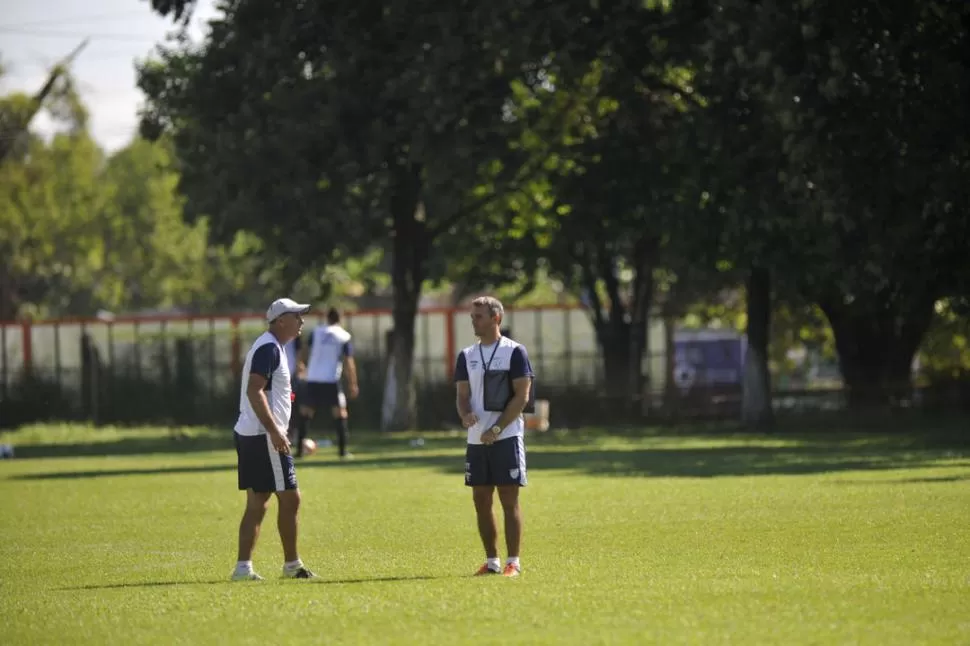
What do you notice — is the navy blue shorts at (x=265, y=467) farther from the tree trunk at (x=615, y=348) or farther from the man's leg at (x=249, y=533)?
the tree trunk at (x=615, y=348)

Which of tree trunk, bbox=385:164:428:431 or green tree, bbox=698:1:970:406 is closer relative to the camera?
green tree, bbox=698:1:970:406

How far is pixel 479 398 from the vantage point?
1410cm

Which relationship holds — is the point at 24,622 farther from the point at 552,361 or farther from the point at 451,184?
the point at 552,361

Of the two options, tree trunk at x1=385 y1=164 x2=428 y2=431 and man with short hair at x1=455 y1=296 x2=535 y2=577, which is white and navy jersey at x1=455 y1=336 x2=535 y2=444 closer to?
man with short hair at x1=455 y1=296 x2=535 y2=577

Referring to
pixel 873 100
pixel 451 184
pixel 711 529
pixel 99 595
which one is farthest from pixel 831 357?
pixel 99 595

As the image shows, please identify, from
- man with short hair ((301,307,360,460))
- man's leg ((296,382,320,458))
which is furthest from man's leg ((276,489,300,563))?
man's leg ((296,382,320,458))

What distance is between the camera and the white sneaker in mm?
13914

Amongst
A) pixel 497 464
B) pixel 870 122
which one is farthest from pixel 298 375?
pixel 497 464

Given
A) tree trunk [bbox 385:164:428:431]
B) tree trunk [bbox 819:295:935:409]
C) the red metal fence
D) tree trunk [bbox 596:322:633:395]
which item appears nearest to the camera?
tree trunk [bbox 385:164:428:431]

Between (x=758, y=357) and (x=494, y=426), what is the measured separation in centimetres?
2911

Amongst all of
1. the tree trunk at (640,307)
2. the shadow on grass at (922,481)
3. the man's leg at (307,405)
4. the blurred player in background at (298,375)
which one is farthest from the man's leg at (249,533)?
the tree trunk at (640,307)

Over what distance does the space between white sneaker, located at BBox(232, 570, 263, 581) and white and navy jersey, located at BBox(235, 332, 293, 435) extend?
3.13 feet

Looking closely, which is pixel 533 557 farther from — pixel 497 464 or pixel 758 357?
pixel 758 357

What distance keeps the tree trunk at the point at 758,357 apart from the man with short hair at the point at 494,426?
28.8 meters
